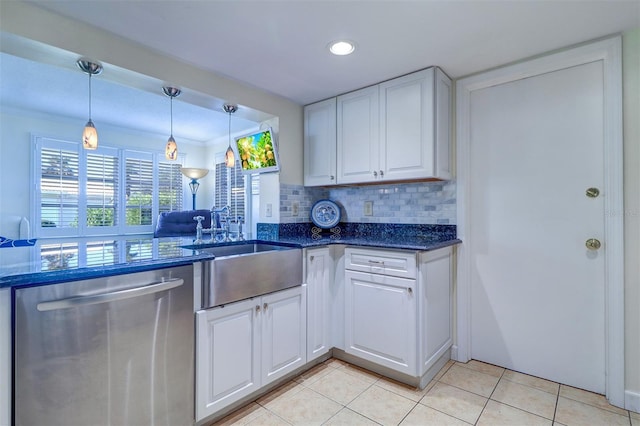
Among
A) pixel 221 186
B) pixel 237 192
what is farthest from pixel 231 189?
pixel 221 186

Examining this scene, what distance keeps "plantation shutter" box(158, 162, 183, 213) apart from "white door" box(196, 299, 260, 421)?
3.67 meters

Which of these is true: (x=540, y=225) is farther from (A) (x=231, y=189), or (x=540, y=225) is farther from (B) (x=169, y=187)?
(B) (x=169, y=187)

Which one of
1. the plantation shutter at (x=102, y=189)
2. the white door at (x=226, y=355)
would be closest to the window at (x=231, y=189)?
the plantation shutter at (x=102, y=189)

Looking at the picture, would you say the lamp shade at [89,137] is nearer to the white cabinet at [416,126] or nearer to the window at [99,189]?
the white cabinet at [416,126]

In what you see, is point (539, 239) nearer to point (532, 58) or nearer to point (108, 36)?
point (532, 58)

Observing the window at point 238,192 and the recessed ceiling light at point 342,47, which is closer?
the recessed ceiling light at point 342,47

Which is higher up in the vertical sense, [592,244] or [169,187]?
[169,187]

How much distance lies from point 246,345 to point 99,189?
3692mm

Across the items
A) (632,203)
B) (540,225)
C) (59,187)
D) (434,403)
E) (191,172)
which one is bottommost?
(434,403)

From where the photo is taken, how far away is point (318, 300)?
7.29ft

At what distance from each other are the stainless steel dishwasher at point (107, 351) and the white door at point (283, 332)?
0.47 metres

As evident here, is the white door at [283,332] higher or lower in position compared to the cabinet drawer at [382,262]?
lower

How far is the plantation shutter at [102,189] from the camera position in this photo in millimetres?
4027

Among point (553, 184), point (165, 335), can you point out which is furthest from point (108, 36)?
point (553, 184)
